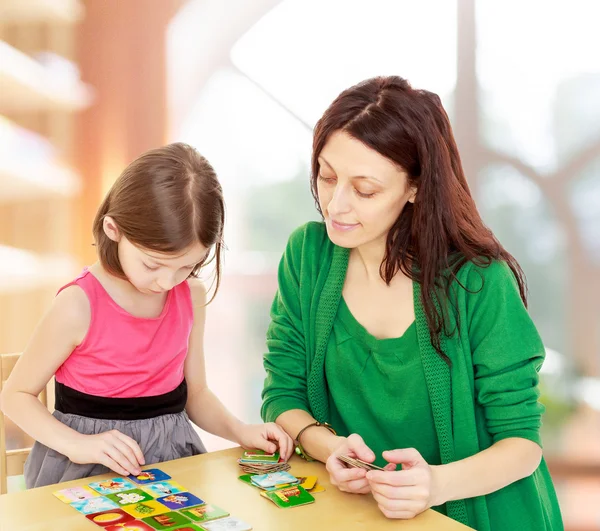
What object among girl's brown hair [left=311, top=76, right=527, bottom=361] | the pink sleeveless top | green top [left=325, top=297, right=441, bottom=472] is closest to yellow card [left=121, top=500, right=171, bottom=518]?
the pink sleeveless top

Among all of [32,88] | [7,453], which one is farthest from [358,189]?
[32,88]

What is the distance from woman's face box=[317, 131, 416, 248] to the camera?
1579 millimetres

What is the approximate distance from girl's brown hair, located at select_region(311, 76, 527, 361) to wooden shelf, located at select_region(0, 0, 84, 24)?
1523mm

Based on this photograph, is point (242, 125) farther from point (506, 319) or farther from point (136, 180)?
point (506, 319)

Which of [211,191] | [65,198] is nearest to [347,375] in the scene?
[211,191]

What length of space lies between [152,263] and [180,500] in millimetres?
504

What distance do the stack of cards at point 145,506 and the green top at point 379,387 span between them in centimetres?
47

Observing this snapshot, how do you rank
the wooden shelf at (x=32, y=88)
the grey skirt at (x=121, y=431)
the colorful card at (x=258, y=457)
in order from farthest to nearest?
the wooden shelf at (x=32, y=88), the grey skirt at (x=121, y=431), the colorful card at (x=258, y=457)

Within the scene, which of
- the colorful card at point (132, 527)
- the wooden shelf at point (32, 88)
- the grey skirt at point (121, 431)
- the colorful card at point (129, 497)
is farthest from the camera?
the wooden shelf at point (32, 88)

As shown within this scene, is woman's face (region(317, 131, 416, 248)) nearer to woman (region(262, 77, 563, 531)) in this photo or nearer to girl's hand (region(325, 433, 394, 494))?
woman (region(262, 77, 563, 531))

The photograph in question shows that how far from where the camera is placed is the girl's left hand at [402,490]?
4.19 ft

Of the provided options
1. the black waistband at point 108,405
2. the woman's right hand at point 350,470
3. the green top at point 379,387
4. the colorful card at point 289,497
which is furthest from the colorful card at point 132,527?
the green top at point 379,387

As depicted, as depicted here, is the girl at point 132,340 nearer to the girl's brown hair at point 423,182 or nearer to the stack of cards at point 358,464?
the stack of cards at point 358,464

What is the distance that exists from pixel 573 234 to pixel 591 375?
55cm
